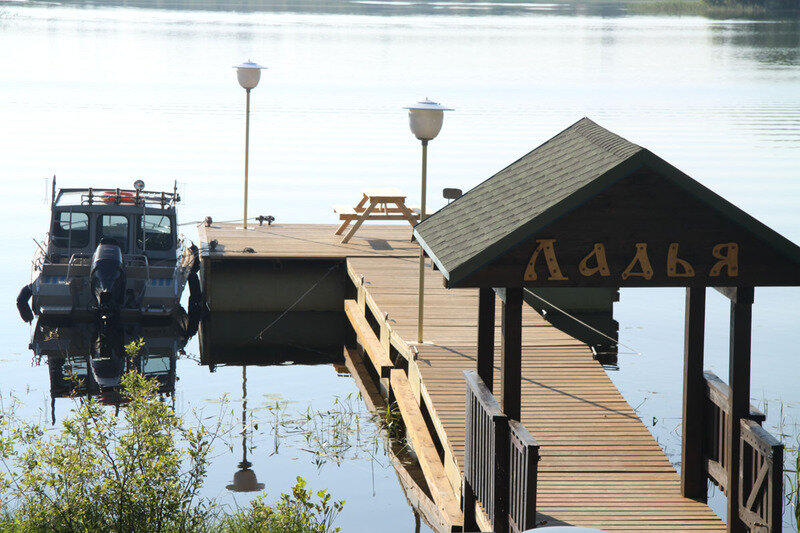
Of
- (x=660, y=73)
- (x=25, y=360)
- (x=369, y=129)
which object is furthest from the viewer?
(x=660, y=73)

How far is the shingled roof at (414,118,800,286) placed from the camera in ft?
23.6

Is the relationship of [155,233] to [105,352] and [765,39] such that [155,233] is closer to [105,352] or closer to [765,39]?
[105,352]

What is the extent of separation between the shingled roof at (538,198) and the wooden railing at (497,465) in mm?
1137

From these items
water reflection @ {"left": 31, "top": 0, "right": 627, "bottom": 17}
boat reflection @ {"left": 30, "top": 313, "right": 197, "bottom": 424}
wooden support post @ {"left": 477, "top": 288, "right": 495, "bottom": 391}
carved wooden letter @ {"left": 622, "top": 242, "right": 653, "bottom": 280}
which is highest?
water reflection @ {"left": 31, "top": 0, "right": 627, "bottom": 17}

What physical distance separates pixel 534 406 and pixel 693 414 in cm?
243

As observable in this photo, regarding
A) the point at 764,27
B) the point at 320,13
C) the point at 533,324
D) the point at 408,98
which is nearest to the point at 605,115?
the point at 408,98

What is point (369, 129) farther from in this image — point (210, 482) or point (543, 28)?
point (543, 28)

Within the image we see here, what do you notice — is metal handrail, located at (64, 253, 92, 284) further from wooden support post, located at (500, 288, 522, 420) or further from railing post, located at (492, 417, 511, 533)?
wooden support post, located at (500, 288, 522, 420)

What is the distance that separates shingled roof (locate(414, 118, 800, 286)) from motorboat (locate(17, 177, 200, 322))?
30.9 feet

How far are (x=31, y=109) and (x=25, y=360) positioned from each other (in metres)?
33.0

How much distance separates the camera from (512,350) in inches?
301

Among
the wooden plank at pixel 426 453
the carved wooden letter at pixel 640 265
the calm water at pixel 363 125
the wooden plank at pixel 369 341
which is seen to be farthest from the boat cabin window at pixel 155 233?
the carved wooden letter at pixel 640 265

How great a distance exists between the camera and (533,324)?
1441 centimetres

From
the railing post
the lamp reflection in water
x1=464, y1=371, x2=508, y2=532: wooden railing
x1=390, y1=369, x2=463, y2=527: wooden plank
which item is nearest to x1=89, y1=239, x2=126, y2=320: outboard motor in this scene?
the lamp reflection in water
